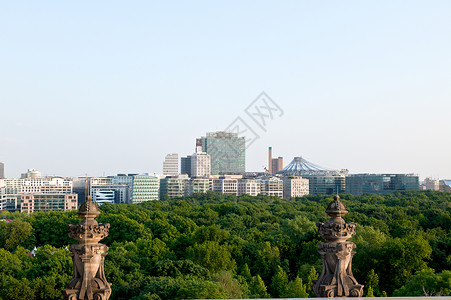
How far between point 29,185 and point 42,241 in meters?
149

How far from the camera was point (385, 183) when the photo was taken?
→ 580 feet

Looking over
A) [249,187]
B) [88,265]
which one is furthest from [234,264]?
[249,187]

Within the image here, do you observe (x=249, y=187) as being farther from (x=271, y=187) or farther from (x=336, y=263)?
(x=336, y=263)

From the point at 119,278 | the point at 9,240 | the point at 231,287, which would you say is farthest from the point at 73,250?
the point at 9,240

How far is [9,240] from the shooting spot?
56938mm

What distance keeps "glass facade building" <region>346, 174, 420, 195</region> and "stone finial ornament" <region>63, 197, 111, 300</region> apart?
566ft

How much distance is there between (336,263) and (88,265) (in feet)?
14.6

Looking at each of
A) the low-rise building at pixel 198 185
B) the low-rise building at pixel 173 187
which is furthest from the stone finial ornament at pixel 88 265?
the low-rise building at pixel 198 185

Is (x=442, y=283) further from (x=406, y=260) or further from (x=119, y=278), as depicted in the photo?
(x=119, y=278)

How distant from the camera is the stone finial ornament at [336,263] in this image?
8882 mm

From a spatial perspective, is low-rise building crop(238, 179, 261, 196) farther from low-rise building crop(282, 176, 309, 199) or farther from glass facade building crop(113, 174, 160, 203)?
glass facade building crop(113, 174, 160, 203)

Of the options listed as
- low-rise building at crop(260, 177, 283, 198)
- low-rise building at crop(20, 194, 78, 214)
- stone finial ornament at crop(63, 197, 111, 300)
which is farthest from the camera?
low-rise building at crop(260, 177, 283, 198)

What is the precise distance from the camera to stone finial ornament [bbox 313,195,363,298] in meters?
8.88

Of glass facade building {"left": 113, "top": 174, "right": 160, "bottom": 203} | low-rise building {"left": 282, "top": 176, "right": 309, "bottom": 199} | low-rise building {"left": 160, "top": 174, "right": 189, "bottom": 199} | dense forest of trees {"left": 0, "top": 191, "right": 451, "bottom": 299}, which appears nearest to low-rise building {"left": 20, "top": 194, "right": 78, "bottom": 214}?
glass facade building {"left": 113, "top": 174, "right": 160, "bottom": 203}
